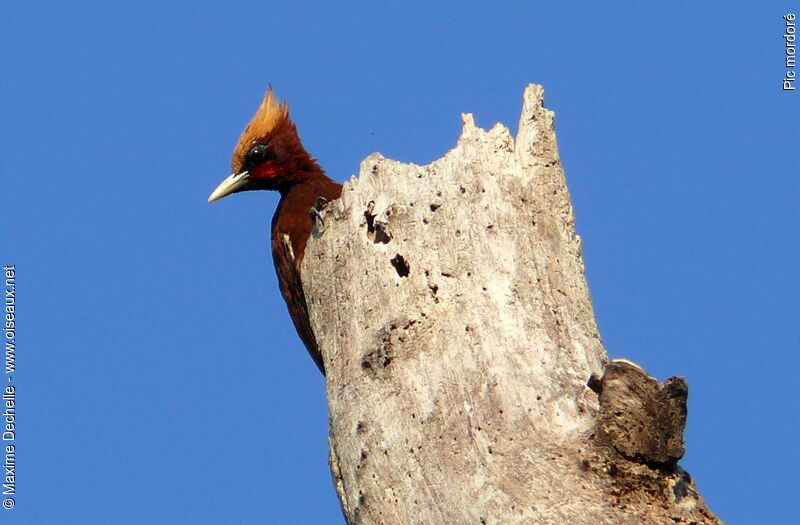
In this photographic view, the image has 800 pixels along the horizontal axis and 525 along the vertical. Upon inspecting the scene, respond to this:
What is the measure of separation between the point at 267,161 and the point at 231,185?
27 centimetres

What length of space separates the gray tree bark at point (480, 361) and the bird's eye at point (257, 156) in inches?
75.2

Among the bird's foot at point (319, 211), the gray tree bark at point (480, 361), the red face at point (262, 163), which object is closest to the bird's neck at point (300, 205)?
the red face at point (262, 163)

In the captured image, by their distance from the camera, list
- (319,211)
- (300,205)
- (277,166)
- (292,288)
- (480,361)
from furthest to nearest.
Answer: (277,166)
(300,205)
(292,288)
(319,211)
(480,361)

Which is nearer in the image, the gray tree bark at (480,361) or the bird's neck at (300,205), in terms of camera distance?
the gray tree bark at (480,361)

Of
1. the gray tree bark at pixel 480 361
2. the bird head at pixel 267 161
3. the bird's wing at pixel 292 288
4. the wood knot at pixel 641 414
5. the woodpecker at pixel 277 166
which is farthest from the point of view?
the bird head at pixel 267 161

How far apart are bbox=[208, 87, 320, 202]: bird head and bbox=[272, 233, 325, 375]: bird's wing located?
33.5 inches

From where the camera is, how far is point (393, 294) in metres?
4.73

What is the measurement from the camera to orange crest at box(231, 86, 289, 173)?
7055mm

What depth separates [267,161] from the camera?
699cm

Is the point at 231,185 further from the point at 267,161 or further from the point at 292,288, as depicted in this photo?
the point at 292,288

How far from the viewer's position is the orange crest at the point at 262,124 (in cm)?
705

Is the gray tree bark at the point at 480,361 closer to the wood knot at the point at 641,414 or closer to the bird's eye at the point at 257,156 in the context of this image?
the wood knot at the point at 641,414

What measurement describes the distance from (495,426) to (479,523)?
14.4 inches

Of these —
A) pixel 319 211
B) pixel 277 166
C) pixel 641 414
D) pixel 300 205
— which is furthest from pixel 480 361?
pixel 277 166
